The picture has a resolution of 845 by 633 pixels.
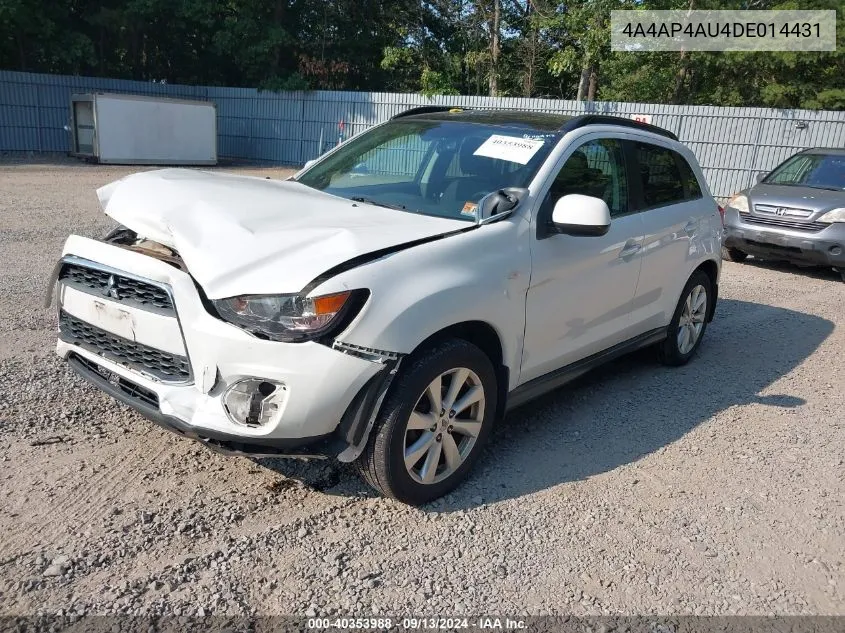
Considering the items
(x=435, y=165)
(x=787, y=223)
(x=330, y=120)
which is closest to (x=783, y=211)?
(x=787, y=223)

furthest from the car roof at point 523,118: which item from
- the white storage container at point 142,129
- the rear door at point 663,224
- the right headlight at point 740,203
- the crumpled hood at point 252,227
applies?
the white storage container at point 142,129

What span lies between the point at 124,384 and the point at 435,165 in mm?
2062

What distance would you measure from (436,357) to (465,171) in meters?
1.34

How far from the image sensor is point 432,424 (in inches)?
128

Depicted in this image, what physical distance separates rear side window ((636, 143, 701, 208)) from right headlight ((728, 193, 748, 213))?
16.0ft

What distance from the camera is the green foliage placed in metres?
22.0

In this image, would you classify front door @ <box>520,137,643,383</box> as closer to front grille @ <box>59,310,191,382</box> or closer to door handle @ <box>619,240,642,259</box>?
door handle @ <box>619,240,642,259</box>

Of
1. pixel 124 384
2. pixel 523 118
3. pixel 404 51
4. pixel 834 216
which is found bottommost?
pixel 124 384

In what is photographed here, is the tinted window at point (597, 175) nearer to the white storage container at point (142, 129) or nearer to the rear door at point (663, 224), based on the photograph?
the rear door at point (663, 224)

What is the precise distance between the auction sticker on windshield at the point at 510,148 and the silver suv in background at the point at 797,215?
6.63 metres

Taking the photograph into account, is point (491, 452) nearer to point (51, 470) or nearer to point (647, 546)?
point (647, 546)

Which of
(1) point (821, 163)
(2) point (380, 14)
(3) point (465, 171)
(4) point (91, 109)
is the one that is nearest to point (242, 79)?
(2) point (380, 14)

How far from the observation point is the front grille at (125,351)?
299 cm

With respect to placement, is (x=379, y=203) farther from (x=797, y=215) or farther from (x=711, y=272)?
(x=797, y=215)
